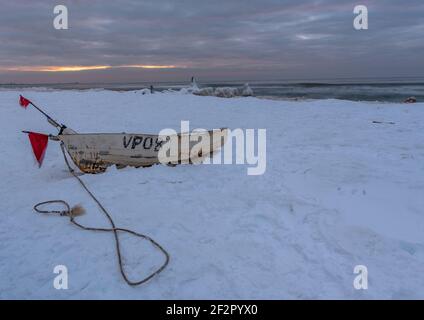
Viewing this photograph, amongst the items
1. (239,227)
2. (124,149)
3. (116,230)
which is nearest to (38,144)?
(124,149)

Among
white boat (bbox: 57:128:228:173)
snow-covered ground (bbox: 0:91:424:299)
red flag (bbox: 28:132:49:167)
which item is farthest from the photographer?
white boat (bbox: 57:128:228:173)

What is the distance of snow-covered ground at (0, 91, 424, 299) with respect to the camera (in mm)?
3812

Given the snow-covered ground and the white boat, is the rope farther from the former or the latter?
the white boat

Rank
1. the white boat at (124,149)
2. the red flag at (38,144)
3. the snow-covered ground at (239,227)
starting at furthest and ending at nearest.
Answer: the white boat at (124,149) → the red flag at (38,144) → the snow-covered ground at (239,227)

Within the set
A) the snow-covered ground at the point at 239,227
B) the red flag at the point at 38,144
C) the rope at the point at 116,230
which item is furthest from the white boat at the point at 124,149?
the rope at the point at 116,230

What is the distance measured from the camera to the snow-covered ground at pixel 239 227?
3812 millimetres

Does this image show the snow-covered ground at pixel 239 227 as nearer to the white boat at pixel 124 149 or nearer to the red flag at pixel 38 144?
the white boat at pixel 124 149

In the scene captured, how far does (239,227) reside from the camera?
4.97m

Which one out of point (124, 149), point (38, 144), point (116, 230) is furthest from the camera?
point (124, 149)

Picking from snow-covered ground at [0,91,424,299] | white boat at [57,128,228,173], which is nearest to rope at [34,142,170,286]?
snow-covered ground at [0,91,424,299]

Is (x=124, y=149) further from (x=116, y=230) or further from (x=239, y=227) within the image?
(x=239, y=227)
